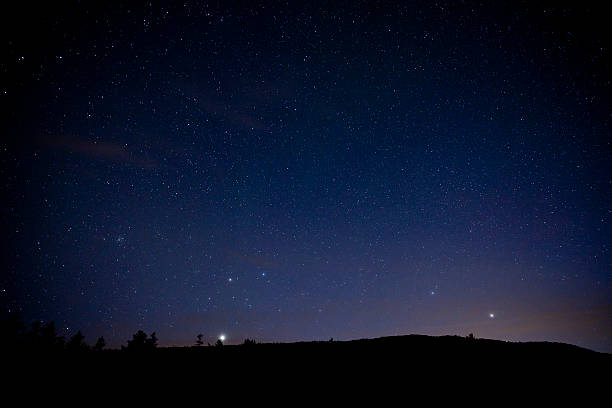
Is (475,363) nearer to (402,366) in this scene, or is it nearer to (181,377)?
(402,366)

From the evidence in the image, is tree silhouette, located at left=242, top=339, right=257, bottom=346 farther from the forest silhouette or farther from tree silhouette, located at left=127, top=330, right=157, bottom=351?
tree silhouette, located at left=127, top=330, right=157, bottom=351

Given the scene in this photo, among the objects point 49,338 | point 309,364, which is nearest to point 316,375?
point 309,364

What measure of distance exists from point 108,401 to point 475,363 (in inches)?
417

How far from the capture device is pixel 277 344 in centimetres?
1320

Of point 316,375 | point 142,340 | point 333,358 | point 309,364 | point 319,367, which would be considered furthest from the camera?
point 142,340

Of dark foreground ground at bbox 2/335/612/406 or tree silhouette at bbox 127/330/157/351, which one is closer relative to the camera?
dark foreground ground at bbox 2/335/612/406

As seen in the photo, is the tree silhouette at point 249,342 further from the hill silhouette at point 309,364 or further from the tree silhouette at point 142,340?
the tree silhouette at point 142,340

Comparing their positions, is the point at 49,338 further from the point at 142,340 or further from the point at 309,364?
the point at 309,364

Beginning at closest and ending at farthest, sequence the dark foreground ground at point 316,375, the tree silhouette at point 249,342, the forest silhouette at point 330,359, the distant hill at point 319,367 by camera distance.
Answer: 1. the dark foreground ground at point 316,375
2. the distant hill at point 319,367
3. the forest silhouette at point 330,359
4. the tree silhouette at point 249,342

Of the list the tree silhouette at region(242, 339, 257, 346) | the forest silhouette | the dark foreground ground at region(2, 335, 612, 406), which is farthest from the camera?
the tree silhouette at region(242, 339, 257, 346)

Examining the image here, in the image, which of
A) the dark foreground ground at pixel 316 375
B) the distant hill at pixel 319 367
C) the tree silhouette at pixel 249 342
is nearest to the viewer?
the dark foreground ground at pixel 316 375

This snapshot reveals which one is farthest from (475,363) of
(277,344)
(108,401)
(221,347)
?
(108,401)

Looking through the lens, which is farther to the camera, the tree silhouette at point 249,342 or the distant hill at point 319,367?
the tree silhouette at point 249,342

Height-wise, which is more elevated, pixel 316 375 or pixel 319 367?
pixel 319 367
